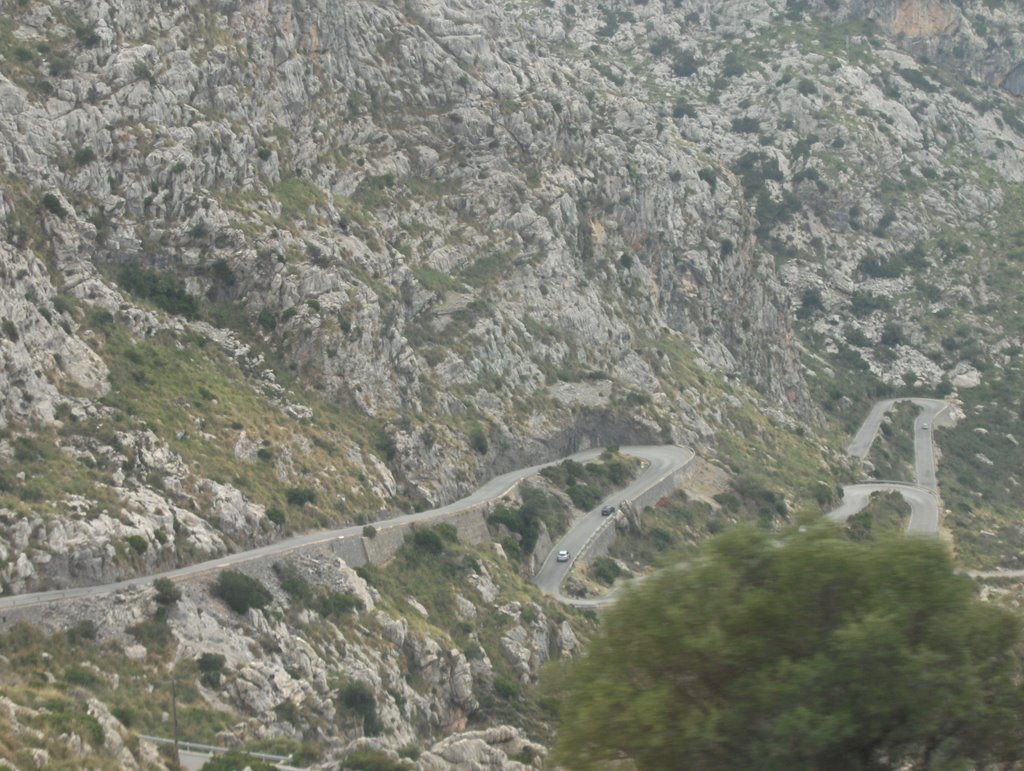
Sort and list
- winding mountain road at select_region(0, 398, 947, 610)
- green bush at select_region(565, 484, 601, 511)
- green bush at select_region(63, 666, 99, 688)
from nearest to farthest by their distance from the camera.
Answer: green bush at select_region(63, 666, 99, 688) < winding mountain road at select_region(0, 398, 947, 610) < green bush at select_region(565, 484, 601, 511)

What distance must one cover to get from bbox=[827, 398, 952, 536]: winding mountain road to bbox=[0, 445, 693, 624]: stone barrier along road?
65.3ft

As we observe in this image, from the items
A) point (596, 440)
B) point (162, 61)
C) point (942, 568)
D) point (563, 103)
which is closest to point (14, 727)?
point (942, 568)

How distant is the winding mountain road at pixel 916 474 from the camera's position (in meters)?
102

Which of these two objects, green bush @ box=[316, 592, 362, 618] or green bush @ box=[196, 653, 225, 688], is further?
green bush @ box=[316, 592, 362, 618]

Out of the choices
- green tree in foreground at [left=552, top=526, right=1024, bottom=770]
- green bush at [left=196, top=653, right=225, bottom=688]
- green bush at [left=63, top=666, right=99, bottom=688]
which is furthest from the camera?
green bush at [left=196, top=653, right=225, bottom=688]

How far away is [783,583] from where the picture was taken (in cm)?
2412

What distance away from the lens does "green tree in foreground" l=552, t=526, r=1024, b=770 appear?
21.8 meters

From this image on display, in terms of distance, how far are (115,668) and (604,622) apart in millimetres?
26138

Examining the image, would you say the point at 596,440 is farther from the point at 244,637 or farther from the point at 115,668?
the point at 115,668

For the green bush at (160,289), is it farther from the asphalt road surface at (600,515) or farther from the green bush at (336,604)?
the asphalt road surface at (600,515)

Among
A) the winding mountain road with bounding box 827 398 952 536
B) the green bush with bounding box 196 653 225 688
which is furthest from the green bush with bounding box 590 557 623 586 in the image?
the green bush with bounding box 196 653 225 688

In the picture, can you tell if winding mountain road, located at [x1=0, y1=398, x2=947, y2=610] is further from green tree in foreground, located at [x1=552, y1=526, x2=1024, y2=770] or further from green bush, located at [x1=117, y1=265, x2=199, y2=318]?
green bush, located at [x1=117, y1=265, x2=199, y2=318]

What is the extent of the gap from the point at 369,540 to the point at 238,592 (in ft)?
41.9

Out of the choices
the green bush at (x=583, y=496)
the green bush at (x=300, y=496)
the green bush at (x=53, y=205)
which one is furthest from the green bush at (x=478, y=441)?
the green bush at (x=53, y=205)
